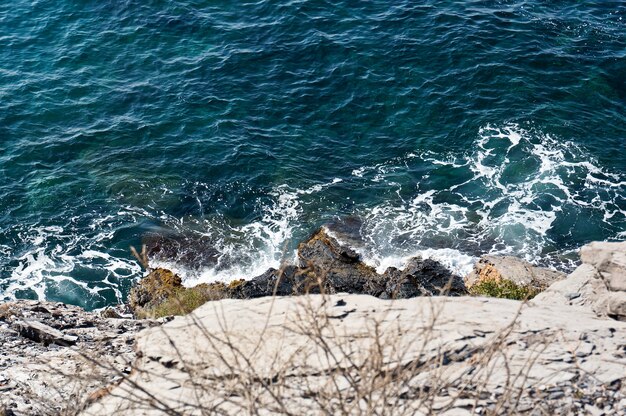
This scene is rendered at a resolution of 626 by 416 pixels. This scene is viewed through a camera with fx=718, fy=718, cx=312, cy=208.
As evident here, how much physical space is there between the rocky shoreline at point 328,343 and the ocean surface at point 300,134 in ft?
37.4

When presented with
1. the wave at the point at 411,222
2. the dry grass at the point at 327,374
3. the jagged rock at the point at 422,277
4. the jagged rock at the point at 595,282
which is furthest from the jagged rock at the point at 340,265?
the dry grass at the point at 327,374

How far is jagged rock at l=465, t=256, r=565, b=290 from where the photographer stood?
2541 cm

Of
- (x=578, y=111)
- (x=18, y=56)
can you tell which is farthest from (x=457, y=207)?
(x=18, y=56)

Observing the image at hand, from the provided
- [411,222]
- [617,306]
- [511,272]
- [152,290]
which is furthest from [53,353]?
[411,222]

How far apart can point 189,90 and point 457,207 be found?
16.1 metres

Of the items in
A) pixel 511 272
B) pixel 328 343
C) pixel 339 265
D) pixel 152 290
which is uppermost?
pixel 328 343

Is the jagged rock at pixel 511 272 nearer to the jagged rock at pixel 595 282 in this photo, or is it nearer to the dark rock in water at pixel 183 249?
the jagged rock at pixel 595 282

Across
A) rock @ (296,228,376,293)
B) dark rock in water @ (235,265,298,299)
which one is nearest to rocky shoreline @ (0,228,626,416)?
dark rock in water @ (235,265,298,299)

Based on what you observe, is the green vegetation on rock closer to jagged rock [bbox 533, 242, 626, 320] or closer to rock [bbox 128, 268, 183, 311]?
jagged rock [bbox 533, 242, 626, 320]

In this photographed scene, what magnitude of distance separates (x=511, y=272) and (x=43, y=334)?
1607cm

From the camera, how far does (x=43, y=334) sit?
18.4 m

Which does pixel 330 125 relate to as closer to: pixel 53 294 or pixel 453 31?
pixel 453 31

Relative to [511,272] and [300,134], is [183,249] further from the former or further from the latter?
[511,272]

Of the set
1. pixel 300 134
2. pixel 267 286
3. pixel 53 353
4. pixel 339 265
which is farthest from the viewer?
pixel 300 134
